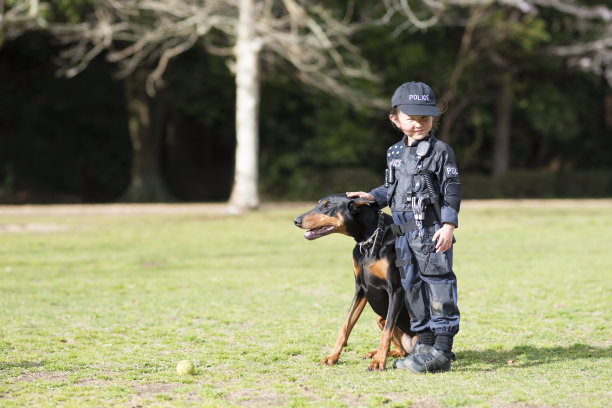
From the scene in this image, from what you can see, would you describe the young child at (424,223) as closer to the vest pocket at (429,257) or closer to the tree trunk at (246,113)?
the vest pocket at (429,257)

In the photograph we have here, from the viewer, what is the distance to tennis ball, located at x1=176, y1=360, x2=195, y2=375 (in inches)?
217

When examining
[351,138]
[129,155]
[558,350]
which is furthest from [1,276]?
[129,155]

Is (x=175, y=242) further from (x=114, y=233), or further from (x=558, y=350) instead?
(x=558, y=350)

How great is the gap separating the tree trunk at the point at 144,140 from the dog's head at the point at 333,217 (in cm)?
2159

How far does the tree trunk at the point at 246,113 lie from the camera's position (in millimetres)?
18719

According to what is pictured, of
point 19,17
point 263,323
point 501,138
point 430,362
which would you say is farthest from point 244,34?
point 430,362

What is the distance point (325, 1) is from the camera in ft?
76.1

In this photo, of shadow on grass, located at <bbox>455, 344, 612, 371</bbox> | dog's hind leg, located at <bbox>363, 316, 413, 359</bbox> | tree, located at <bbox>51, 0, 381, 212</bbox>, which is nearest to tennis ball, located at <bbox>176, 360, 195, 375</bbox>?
dog's hind leg, located at <bbox>363, 316, 413, 359</bbox>

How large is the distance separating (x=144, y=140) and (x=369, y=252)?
2187 cm

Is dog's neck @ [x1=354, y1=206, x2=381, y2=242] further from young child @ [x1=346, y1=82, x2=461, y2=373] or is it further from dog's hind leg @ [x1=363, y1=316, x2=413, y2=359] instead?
dog's hind leg @ [x1=363, y1=316, x2=413, y2=359]

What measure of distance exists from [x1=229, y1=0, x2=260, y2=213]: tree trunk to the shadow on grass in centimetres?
1327

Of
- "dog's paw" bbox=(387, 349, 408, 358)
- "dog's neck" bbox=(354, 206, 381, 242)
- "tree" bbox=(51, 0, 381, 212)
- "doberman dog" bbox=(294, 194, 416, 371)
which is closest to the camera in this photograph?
"doberman dog" bbox=(294, 194, 416, 371)

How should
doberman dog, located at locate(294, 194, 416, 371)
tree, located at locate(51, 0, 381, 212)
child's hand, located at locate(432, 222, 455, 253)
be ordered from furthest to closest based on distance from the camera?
tree, located at locate(51, 0, 381, 212) → doberman dog, located at locate(294, 194, 416, 371) → child's hand, located at locate(432, 222, 455, 253)

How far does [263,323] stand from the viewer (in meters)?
7.55
